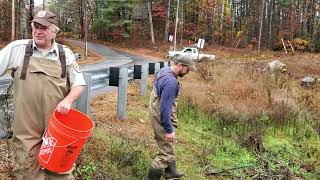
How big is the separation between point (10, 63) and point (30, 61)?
176mm

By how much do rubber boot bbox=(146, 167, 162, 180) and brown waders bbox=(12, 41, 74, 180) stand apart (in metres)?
1.92

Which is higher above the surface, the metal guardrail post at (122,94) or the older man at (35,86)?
the older man at (35,86)

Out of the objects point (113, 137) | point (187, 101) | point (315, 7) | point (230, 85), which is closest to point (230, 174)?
point (113, 137)

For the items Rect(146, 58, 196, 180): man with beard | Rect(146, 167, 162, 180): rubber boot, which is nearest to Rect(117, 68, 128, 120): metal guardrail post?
Rect(146, 58, 196, 180): man with beard

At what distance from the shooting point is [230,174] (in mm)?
6824

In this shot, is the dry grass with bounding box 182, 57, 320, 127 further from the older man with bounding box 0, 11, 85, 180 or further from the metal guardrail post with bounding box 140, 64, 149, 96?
the older man with bounding box 0, 11, 85, 180

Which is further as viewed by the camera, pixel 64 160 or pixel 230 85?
pixel 230 85

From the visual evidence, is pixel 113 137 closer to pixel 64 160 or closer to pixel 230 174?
pixel 230 174

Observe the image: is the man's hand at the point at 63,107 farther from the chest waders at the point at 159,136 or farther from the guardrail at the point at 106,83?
the chest waders at the point at 159,136

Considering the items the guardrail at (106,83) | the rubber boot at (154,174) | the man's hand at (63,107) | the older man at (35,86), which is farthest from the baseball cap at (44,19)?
the rubber boot at (154,174)

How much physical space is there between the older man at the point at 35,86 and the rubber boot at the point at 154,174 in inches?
73.8

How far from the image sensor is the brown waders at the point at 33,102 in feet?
12.6

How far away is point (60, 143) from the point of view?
3.78m

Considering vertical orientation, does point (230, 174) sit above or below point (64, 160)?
below
